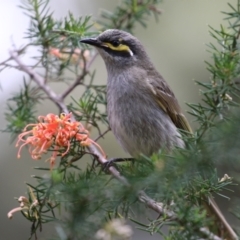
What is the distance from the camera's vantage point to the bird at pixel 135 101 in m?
4.55

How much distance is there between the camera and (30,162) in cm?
731

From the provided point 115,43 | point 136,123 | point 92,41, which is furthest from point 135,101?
point 92,41

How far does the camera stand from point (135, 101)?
4699mm

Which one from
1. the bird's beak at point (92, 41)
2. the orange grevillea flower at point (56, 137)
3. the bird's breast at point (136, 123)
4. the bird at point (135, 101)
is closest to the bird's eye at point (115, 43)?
the bird at point (135, 101)

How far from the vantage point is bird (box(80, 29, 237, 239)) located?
14.9ft

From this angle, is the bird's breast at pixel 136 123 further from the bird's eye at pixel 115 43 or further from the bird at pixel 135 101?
the bird's eye at pixel 115 43

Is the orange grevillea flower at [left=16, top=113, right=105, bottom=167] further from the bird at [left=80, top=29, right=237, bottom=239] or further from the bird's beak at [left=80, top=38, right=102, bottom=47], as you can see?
the bird at [left=80, top=29, right=237, bottom=239]

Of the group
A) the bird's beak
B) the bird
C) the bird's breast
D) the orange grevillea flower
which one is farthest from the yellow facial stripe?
the orange grevillea flower

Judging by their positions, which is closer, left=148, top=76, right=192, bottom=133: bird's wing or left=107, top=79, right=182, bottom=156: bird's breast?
left=107, top=79, right=182, bottom=156: bird's breast

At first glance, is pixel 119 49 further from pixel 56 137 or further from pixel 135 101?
pixel 56 137

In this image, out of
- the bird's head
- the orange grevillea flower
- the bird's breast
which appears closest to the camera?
the orange grevillea flower

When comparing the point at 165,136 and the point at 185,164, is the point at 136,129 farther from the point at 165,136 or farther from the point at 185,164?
the point at 185,164

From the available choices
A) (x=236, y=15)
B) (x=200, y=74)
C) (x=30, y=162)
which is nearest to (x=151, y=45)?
(x=200, y=74)

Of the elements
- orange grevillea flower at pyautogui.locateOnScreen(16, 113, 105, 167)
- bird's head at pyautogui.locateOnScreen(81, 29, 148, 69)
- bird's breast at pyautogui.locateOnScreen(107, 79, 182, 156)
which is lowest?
bird's breast at pyautogui.locateOnScreen(107, 79, 182, 156)
